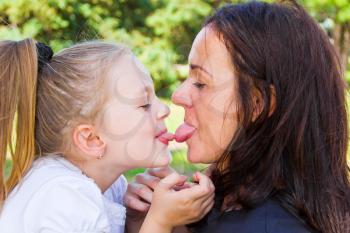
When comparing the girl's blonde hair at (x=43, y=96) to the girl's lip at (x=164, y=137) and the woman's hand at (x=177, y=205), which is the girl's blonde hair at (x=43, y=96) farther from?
the woman's hand at (x=177, y=205)

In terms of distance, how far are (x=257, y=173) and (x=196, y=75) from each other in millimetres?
406

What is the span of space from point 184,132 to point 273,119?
13.7 inches

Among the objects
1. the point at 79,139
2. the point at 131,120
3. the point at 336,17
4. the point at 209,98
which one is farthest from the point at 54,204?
the point at 336,17

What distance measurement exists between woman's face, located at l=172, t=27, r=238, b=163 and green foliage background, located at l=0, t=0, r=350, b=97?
4.74 m

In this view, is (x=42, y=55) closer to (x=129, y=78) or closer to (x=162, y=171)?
(x=129, y=78)

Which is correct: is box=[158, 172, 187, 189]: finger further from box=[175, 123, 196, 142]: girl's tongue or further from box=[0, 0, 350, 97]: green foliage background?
box=[0, 0, 350, 97]: green foliage background

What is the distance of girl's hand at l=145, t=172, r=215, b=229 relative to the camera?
74.1 inches

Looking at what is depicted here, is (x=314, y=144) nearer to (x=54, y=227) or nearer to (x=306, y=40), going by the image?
(x=306, y=40)

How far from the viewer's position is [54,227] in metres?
1.76

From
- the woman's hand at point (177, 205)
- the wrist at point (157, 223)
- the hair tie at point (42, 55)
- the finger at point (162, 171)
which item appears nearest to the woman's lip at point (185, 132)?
the finger at point (162, 171)

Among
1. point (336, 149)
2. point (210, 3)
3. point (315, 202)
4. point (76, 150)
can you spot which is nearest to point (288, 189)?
point (315, 202)

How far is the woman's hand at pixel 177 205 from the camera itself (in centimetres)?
188

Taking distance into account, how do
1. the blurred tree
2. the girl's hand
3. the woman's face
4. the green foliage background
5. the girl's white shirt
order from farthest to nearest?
the green foliage background → the blurred tree → the woman's face → the girl's hand → the girl's white shirt

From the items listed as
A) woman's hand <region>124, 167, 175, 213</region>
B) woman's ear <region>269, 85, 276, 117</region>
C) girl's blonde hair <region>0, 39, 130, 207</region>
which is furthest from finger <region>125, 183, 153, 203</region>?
woman's ear <region>269, 85, 276, 117</region>
